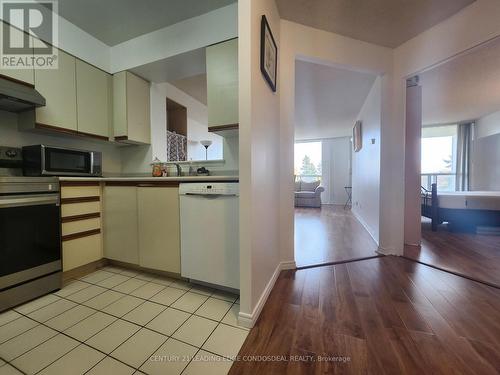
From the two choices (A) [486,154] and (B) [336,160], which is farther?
(B) [336,160]

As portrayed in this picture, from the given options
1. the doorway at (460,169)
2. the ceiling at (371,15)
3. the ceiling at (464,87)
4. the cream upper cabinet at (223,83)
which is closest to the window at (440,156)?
the doorway at (460,169)

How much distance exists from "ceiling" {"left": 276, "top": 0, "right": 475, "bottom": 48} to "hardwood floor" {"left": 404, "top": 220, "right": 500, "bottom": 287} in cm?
236

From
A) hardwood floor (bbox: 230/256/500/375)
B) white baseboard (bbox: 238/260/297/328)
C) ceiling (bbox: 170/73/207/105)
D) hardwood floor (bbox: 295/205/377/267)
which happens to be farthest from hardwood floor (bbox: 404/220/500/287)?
ceiling (bbox: 170/73/207/105)

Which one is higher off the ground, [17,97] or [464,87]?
[464,87]

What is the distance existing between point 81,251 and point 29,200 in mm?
627

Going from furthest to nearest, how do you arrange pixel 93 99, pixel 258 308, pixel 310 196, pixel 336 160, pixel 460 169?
pixel 336 160 → pixel 310 196 → pixel 460 169 → pixel 93 99 → pixel 258 308

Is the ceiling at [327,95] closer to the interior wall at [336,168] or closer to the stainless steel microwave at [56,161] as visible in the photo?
the interior wall at [336,168]

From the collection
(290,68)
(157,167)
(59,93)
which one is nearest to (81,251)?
(157,167)

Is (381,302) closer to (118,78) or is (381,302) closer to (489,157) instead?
(118,78)

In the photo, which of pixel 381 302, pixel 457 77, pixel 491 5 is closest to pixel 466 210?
pixel 457 77

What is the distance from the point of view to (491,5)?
65.4 inches

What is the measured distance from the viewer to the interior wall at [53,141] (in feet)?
5.93

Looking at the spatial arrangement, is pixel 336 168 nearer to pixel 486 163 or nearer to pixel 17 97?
pixel 486 163

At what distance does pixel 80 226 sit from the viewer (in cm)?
190
